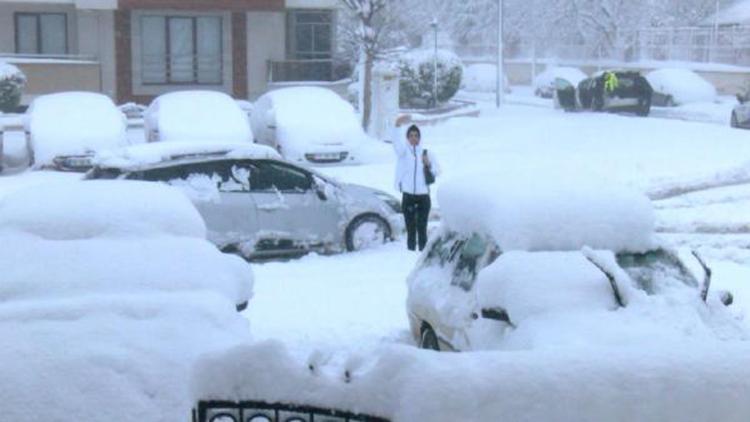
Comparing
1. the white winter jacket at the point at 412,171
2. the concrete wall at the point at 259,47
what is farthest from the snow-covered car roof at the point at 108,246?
the concrete wall at the point at 259,47

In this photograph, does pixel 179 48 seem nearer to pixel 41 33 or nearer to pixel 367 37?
pixel 41 33

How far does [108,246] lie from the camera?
7578 millimetres

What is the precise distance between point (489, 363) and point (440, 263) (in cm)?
507

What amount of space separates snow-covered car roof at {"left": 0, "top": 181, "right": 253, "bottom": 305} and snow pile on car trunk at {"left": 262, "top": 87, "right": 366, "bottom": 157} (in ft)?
48.1

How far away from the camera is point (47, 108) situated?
23.9 metres

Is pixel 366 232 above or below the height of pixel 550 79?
below

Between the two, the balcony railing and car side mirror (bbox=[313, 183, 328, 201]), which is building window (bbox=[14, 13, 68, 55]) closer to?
the balcony railing

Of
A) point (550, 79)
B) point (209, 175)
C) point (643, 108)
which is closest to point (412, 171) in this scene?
point (209, 175)

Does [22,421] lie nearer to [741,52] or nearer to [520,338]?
[520,338]

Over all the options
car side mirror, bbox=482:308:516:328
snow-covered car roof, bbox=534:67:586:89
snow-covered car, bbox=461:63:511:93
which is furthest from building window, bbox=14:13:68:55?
car side mirror, bbox=482:308:516:328

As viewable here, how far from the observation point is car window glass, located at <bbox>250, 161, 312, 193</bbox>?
14859 millimetres

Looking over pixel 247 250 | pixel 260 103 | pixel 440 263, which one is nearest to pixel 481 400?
pixel 440 263

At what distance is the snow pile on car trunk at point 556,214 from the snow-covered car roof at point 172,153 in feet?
20.5

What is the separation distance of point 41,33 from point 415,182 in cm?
2391
